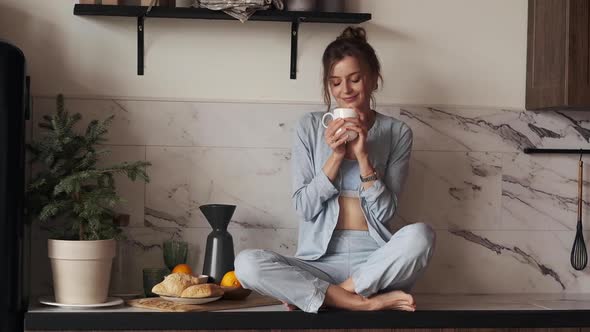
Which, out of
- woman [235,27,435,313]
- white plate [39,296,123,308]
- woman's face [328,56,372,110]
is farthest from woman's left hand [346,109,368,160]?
white plate [39,296,123,308]

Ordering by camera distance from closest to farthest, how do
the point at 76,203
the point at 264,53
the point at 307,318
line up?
the point at 307,318
the point at 76,203
the point at 264,53

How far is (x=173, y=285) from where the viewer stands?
2.84 m

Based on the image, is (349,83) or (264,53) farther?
(264,53)

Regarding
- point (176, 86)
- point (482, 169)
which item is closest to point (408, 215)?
point (482, 169)

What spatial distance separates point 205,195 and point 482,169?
3.48ft

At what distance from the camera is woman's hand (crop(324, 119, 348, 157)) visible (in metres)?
2.83

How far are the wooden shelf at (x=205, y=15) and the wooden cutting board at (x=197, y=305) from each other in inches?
33.6

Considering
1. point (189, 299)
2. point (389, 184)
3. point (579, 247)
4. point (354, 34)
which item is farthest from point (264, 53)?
point (579, 247)

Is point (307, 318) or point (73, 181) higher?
point (73, 181)

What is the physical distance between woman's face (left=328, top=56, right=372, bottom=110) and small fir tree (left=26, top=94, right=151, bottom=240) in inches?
27.8

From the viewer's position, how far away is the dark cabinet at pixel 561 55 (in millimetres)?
3133

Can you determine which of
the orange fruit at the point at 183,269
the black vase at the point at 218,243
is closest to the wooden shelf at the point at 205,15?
the black vase at the point at 218,243

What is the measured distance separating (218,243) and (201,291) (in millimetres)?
273

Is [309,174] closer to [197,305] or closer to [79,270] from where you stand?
[197,305]
